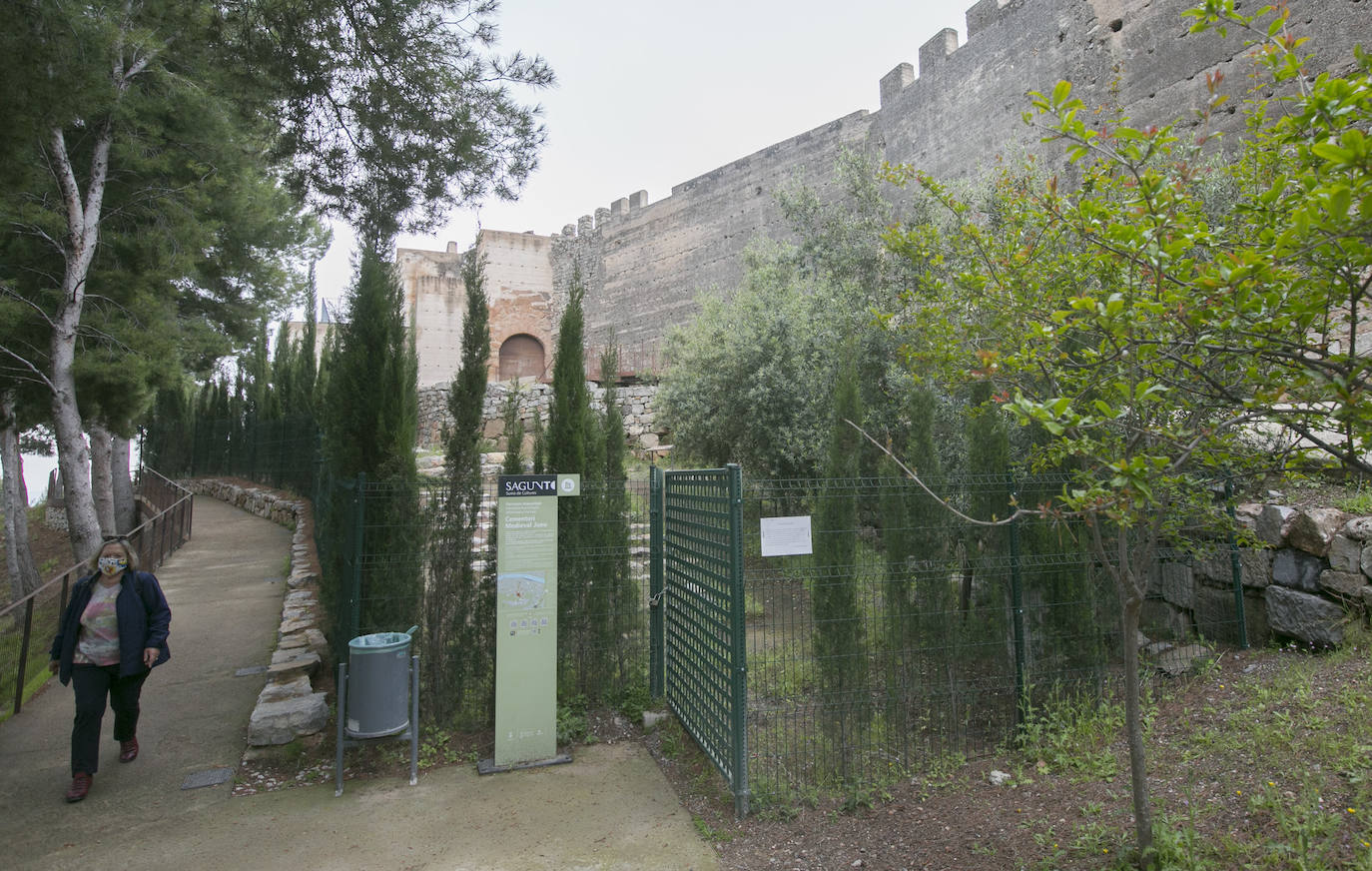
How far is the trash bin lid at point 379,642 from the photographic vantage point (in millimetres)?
4055

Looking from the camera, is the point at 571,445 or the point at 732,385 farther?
the point at 732,385

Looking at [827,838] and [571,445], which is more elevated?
[571,445]

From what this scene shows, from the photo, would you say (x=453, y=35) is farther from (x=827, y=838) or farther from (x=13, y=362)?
(x=13, y=362)

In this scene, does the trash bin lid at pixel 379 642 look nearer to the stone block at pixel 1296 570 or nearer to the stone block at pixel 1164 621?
the stone block at pixel 1164 621

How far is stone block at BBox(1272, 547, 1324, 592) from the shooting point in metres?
4.83

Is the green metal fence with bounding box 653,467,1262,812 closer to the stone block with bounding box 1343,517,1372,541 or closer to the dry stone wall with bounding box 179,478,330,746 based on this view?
the stone block with bounding box 1343,517,1372,541

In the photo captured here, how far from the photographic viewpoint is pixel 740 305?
1091 cm

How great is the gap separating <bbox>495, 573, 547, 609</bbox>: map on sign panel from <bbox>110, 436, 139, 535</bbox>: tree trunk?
12.6 metres

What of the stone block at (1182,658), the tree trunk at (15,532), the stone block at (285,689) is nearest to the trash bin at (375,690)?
the stone block at (285,689)

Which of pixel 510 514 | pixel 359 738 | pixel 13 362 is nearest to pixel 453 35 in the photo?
pixel 510 514

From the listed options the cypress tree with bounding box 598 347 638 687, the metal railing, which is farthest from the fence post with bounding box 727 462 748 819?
the metal railing

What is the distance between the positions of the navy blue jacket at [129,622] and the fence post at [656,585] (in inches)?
114

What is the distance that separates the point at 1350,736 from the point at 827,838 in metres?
2.50

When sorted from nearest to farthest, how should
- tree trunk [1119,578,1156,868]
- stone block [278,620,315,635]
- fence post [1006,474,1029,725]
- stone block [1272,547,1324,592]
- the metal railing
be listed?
tree trunk [1119,578,1156,868], fence post [1006,474,1029,725], stone block [1272,547,1324,592], stone block [278,620,315,635], the metal railing
